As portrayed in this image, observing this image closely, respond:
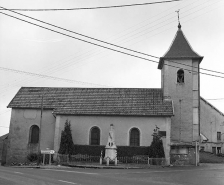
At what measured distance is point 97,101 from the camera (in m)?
37.5

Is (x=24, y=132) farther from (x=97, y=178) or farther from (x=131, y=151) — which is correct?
(x=97, y=178)

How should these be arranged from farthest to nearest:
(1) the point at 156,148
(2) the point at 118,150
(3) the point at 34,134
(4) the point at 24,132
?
(3) the point at 34,134, (4) the point at 24,132, (2) the point at 118,150, (1) the point at 156,148

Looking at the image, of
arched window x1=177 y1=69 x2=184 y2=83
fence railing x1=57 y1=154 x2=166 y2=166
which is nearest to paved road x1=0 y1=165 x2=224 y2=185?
fence railing x1=57 y1=154 x2=166 y2=166

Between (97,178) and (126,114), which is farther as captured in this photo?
(126,114)

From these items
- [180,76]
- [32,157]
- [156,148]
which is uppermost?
[180,76]

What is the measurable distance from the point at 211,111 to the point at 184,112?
15.0 meters

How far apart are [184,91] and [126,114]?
7.42 meters

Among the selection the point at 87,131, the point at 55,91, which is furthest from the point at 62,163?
the point at 55,91

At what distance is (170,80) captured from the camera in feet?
123

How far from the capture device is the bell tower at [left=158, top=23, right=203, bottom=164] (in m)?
36.0

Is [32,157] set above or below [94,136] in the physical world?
below

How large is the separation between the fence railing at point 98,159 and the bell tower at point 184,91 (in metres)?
4.51

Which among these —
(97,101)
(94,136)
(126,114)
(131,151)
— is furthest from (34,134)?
(131,151)

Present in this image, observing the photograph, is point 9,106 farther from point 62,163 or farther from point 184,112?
point 184,112
